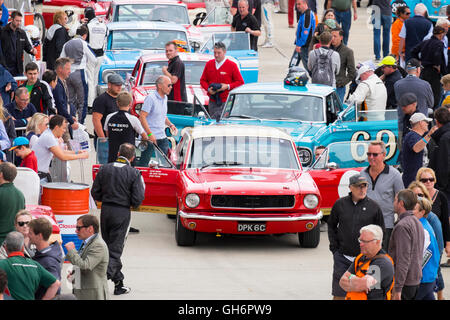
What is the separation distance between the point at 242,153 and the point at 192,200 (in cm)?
135

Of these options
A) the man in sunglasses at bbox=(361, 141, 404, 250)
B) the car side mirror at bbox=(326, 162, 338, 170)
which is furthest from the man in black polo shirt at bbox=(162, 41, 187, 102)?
the man in sunglasses at bbox=(361, 141, 404, 250)

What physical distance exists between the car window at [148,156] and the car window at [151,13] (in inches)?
444

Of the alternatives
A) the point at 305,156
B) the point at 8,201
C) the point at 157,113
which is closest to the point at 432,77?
the point at 305,156

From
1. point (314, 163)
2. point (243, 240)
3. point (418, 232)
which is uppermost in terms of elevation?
point (418, 232)

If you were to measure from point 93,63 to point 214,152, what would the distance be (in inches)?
286

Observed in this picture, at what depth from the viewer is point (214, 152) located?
13.5 metres

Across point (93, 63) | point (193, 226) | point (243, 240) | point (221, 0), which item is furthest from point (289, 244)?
point (221, 0)

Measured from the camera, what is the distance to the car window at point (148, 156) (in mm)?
13609

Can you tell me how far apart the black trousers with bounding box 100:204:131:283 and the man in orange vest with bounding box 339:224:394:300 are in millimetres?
3218

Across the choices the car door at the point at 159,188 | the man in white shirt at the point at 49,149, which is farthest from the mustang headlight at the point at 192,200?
the man in white shirt at the point at 49,149

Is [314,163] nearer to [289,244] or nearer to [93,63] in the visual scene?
[289,244]

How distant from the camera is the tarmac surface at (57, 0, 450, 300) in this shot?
10961 millimetres

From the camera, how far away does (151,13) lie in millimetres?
24781

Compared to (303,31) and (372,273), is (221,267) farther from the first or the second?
(303,31)
